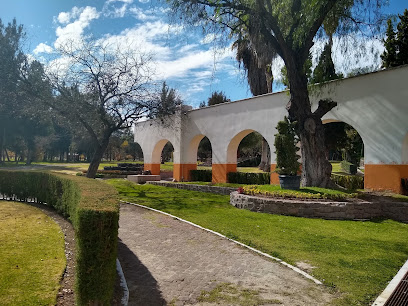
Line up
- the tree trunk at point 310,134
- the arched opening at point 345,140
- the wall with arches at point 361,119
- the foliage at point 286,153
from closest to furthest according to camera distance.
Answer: the wall with arches at point 361,119
the foliage at point 286,153
the tree trunk at point 310,134
the arched opening at point 345,140

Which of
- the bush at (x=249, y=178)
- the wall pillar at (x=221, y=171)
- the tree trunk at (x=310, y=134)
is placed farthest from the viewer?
the wall pillar at (x=221, y=171)

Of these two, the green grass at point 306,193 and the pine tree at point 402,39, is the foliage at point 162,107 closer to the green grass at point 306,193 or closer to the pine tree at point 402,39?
the green grass at point 306,193

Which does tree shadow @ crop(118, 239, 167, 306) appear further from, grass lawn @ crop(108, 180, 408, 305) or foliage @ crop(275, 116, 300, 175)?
foliage @ crop(275, 116, 300, 175)

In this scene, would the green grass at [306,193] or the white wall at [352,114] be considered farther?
the white wall at [352,114]

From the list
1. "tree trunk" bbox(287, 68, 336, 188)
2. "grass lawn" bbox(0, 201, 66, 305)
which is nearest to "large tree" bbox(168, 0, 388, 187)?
"tree trunk" bbox(287, 68, 336, 188)

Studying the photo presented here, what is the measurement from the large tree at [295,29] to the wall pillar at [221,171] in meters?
6.75

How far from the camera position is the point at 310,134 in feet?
41.3

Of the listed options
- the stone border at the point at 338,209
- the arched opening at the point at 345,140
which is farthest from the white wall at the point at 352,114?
the arched opening at the point at 345,140

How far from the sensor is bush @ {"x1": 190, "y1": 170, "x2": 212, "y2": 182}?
70.0 ft

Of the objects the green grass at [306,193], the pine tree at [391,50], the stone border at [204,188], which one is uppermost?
the pine tree at [391,50]

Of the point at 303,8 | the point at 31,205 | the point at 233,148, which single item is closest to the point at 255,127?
the point at 233,148

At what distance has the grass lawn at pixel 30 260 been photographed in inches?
158

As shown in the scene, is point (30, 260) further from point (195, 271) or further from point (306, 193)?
point (306, 193)

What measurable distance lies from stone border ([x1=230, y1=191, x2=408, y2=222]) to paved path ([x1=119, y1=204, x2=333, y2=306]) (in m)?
3.67
